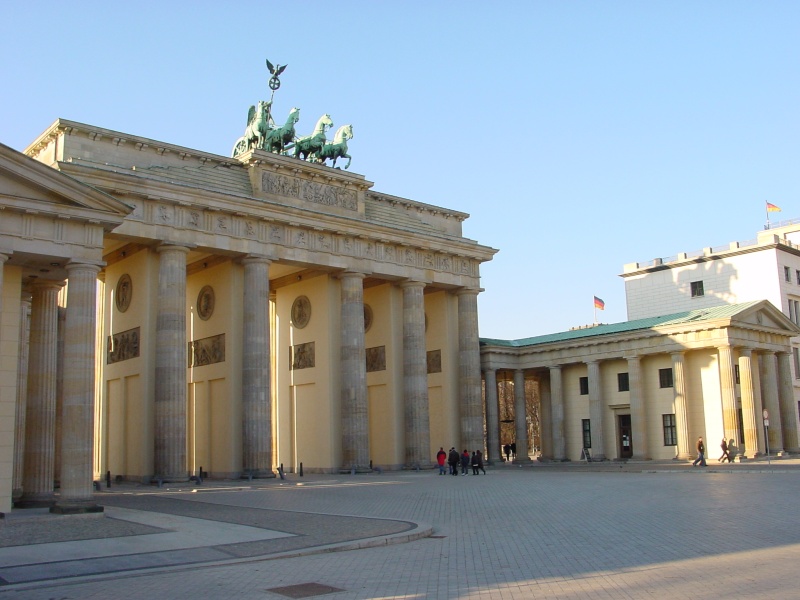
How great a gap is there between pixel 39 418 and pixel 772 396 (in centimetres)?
4780

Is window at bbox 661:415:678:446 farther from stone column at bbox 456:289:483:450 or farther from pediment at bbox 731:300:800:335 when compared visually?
stone column at bbox 456:289:483:450

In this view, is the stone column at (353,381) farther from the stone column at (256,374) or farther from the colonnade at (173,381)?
the stone column at (256,374)

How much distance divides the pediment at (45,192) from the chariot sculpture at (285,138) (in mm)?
26299

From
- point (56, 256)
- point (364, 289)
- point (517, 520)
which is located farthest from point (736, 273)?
point (56, 256)

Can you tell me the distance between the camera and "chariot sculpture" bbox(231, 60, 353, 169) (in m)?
49.3

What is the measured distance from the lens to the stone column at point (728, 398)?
50500 mm

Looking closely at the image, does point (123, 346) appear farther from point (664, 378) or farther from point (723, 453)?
point (723, 453)

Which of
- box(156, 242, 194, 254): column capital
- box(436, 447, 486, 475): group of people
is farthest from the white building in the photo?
box(156, 242, 194, 254): column capital

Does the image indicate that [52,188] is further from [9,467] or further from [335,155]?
[335,155]

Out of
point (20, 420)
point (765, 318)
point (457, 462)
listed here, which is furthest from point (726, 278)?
point (20, 420)

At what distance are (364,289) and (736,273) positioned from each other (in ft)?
117

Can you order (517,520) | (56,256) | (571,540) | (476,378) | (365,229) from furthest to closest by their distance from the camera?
Answer: (476,378) → (365,229) → (56,256) → (517,520) → (571,540)

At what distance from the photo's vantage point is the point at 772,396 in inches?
2219

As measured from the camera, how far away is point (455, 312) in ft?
187
